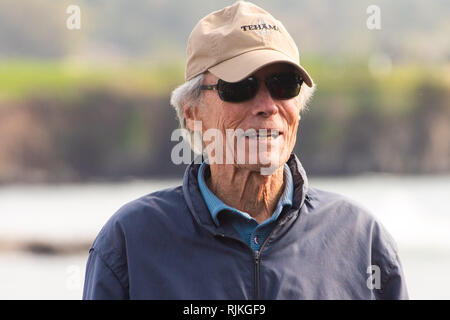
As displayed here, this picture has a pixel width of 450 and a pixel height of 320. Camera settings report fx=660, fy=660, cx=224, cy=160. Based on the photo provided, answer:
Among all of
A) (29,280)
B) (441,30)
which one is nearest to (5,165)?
A: (29,280)

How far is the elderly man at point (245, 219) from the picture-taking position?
6.34 feet

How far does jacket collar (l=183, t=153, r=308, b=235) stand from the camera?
1.98m

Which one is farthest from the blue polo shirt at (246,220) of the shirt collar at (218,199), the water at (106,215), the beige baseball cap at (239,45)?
the water at (106,215)

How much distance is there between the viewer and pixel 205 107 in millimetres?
2170

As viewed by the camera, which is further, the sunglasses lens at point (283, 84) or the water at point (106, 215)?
the water at point (106, 215)

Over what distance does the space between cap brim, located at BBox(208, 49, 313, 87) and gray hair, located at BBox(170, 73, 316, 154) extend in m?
0.10

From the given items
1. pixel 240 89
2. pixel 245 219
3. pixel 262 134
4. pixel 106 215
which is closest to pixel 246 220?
pixel 245 219

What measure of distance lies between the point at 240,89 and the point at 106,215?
920cm

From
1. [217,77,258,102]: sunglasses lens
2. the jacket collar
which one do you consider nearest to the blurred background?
the jacket collar

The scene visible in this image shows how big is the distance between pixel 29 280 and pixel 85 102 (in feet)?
16.8

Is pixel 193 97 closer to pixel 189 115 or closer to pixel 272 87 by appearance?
pixel 189 115

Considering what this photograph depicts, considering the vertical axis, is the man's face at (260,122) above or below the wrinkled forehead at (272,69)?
below

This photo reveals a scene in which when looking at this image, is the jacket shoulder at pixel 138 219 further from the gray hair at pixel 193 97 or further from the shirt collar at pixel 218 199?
the gray hair at pixel 193 97
